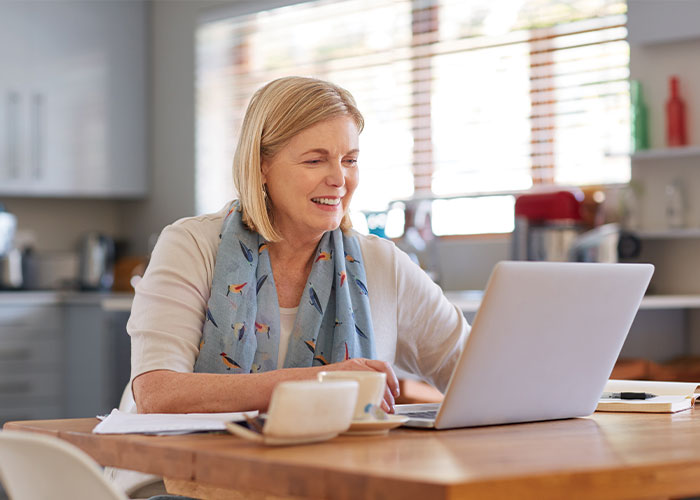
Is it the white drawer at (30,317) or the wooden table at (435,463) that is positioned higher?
the wooden table at (435,463)

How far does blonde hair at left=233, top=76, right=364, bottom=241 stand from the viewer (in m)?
1.76

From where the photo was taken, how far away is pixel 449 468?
88 cm

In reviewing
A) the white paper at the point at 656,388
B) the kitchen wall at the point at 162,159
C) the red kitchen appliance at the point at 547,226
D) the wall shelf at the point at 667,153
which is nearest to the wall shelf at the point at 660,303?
the red kitchen appliance at the point at 547,226

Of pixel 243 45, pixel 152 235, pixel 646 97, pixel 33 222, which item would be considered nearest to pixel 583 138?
pixel 646 97

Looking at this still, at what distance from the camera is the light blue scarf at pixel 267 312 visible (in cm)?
162

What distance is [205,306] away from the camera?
167 centimetres

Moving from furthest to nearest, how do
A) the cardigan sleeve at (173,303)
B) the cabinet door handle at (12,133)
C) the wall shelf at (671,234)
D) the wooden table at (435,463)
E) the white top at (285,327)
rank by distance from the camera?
1. the cabinet door handle at (12,133)
2. the wall shelf at (671,234)
3. the white top at (285,327)
4. the cardigan sleeve at (173,303)
5. the wooden table at (435,463)

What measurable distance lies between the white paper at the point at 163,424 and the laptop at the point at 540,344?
243 millimetres

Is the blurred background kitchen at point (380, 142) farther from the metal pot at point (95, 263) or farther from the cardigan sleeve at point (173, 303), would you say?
the cardigan sleeve at point (173, 303)

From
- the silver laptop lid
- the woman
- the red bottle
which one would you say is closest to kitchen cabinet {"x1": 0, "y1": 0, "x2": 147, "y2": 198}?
the red bottle

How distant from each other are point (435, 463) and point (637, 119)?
2907 millimetres

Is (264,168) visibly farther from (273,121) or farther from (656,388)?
(656,388)

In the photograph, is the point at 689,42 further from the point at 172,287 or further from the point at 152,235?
the point at 152,235

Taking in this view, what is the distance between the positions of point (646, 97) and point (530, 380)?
265 centimetres
